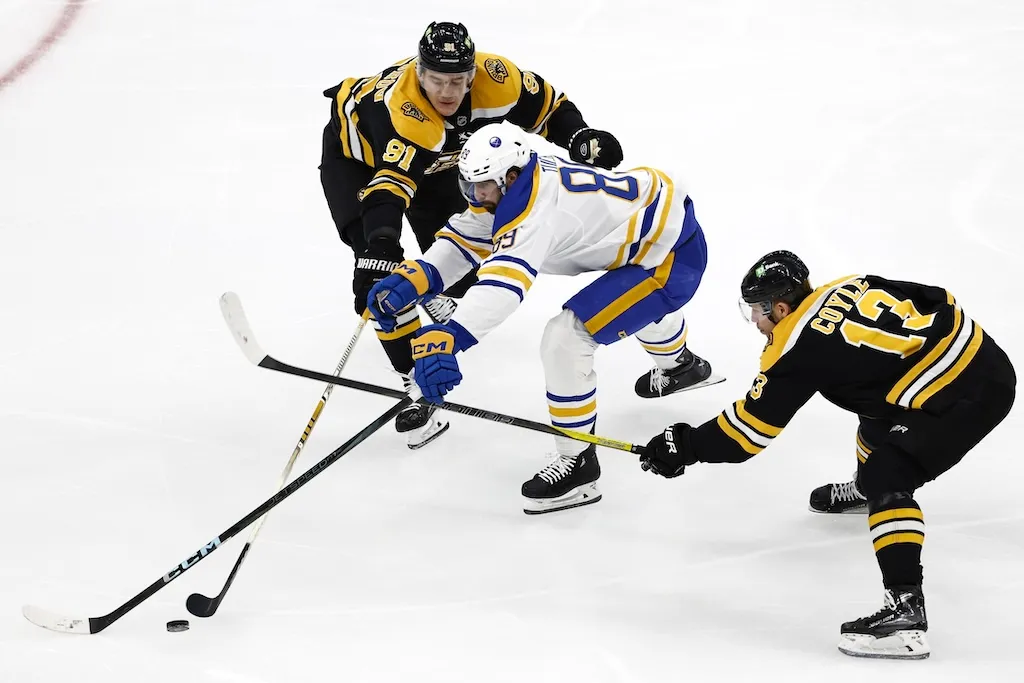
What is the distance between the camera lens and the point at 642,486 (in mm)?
3258

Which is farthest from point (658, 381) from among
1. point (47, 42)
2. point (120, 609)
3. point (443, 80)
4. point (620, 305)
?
point (47, 42)

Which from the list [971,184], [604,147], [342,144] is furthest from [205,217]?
[971,184]

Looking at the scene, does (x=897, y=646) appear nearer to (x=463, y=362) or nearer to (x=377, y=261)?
(x=377, y=261)

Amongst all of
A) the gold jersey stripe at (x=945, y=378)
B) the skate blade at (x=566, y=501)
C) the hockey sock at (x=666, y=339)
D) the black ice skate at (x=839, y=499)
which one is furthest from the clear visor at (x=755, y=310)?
the hockey sock at (x=666, y=339)

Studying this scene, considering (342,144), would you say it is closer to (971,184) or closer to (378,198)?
(378,198)

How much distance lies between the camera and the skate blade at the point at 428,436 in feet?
11.5

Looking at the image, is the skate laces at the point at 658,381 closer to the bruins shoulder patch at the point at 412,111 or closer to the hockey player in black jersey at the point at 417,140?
the hockey player in black jersey at the point at 417,140

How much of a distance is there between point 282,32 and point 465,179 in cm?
417

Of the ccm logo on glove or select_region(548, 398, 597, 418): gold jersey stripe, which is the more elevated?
the ccm logo on glove

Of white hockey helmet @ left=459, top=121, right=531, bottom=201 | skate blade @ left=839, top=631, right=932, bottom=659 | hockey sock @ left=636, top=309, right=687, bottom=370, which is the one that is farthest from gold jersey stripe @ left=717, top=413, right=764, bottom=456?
hockey sock @ left=636, top=309, right=687, bottom=370

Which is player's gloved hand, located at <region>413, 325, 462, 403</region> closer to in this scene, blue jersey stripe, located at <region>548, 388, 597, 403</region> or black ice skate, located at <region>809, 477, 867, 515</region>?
blue jersey stripe, located at <region>548, 388, 597, 403</region>

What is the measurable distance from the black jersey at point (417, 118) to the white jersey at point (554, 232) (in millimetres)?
266

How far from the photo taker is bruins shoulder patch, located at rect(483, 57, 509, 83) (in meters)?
3.68

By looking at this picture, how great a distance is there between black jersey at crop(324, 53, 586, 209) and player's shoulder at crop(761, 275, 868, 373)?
4.66 feet
